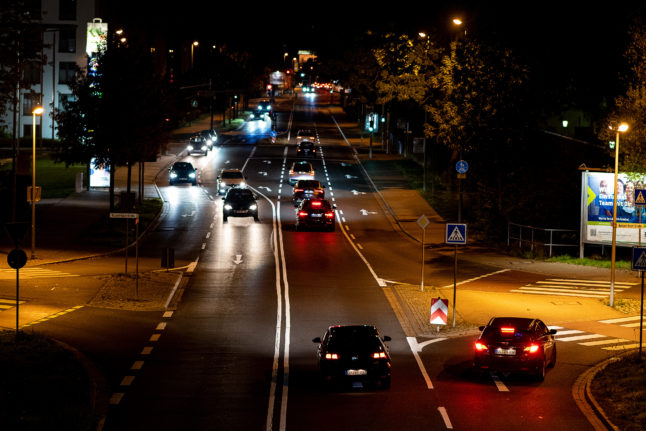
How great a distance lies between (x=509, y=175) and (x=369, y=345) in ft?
121

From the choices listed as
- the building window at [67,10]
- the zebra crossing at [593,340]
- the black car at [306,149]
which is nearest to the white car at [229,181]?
the black car at [306,149]

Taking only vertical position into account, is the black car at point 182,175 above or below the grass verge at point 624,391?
above

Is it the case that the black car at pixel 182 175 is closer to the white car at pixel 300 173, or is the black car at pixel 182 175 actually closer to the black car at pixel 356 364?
Result: the white car at pixel 300 173

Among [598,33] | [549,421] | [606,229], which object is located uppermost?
[598,33]

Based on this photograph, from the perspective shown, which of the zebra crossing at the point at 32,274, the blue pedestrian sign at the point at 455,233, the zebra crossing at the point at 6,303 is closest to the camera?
the blue pedestrian sign at the point at 455,233

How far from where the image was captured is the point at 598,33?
260 feet

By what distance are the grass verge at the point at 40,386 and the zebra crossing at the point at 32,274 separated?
463 inches

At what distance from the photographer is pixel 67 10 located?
111 metres

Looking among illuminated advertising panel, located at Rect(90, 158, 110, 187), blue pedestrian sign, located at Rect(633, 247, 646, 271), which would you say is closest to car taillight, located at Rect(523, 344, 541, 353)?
blue pedestrian sign, located at Rect(633, 247, 646, 271)

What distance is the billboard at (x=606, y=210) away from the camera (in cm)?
4303

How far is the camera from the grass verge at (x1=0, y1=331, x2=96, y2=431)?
687 inches

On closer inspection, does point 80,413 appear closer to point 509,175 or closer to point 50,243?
point 50,243

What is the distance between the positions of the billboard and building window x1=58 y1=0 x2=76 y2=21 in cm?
8074

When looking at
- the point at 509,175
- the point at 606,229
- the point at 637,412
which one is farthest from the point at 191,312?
the point at 509,175
